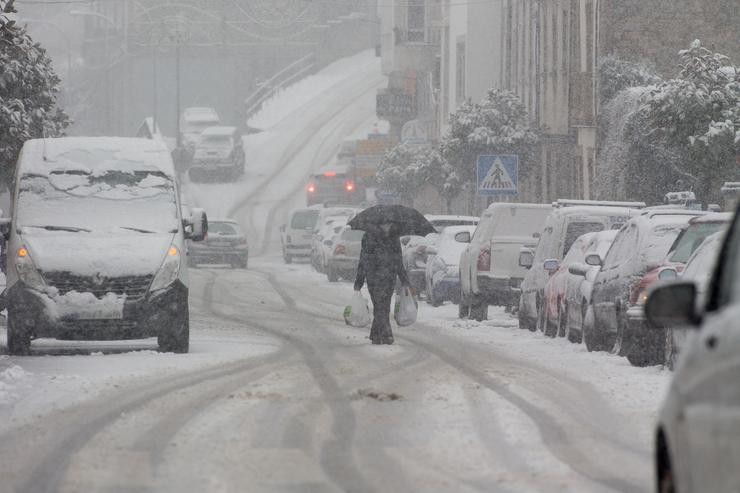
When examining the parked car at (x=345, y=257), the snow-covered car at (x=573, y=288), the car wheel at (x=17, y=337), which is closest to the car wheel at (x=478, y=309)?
the snow-covered car at (x=573, y=288)

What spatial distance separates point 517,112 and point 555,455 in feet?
141

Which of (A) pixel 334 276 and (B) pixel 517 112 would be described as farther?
(B) pixel 517 112

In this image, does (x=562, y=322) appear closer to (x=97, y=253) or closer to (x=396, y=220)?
(x=396, y=220)

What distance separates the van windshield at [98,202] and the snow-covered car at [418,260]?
14347 mm

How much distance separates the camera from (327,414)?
13148 mm

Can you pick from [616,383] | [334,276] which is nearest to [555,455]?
[616,383]

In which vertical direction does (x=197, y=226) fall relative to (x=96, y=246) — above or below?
above

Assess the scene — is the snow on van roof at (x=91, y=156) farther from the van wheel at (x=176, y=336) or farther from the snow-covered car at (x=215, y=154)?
the snow-covered car at (x=215, y=154)

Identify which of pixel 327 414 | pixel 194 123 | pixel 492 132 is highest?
pixel 194 123

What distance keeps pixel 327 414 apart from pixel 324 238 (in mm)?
34295

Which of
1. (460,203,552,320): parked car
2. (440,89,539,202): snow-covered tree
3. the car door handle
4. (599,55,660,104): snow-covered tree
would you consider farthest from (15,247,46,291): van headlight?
(440,89,539,202): snow-covered tree

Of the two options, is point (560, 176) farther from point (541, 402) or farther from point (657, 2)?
point (541, 402)

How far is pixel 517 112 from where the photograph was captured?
53281mm

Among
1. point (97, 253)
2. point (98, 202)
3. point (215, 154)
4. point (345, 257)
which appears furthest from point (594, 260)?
point (215, 154)
